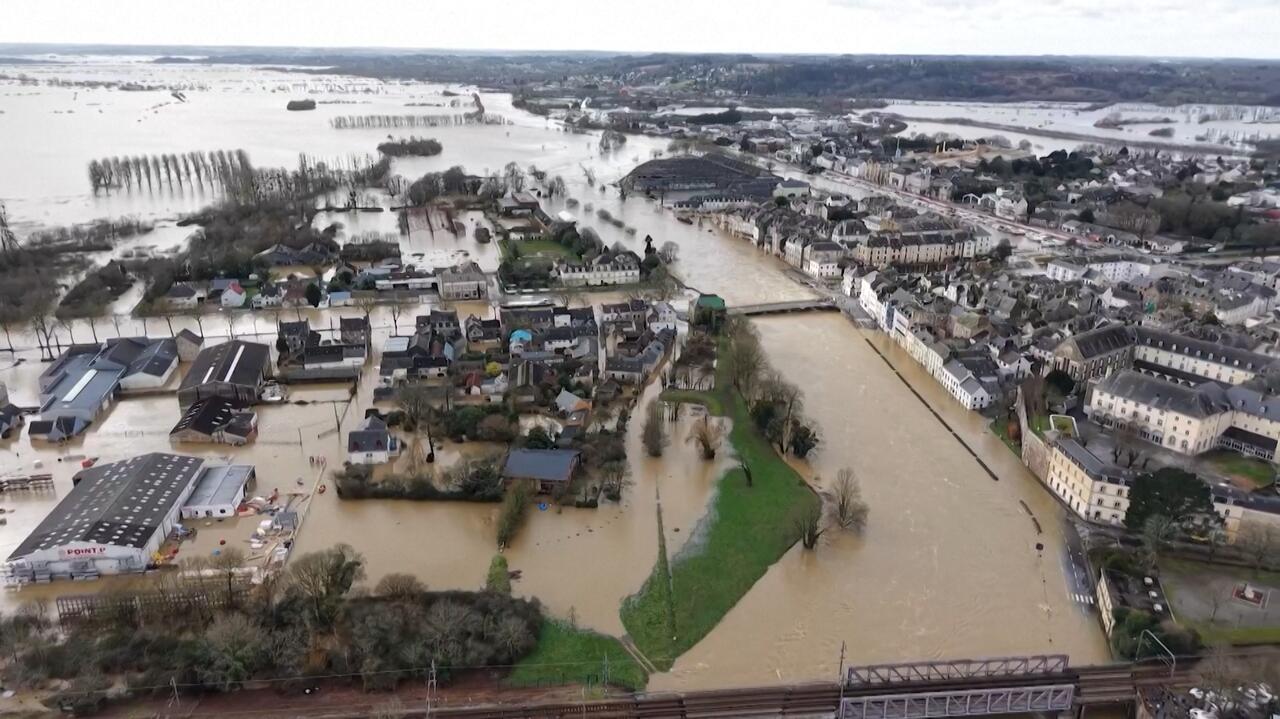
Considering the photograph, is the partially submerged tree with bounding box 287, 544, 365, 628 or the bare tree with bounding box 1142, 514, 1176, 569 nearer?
the partially submerged tree with bounding box 287, 544, 365, 628

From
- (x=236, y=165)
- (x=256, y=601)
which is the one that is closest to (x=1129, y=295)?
(x=256, y=601)

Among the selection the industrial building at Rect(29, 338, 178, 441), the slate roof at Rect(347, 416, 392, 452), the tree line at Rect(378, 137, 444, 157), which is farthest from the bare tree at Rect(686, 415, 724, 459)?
the tree line at Rect(378, 137, 444, 157)

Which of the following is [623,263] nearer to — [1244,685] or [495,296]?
[495,296]

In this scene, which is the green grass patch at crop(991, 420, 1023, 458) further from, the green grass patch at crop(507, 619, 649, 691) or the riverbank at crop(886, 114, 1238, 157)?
the riverbank at crop(886, 114, 1238, 157)

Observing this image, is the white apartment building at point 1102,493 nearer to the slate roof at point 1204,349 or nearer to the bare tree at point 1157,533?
the bare tree at point 1157,533

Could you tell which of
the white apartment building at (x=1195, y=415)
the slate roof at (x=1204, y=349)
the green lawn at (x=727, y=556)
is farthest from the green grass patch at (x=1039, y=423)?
the green lawn at (x=727, y=556)
